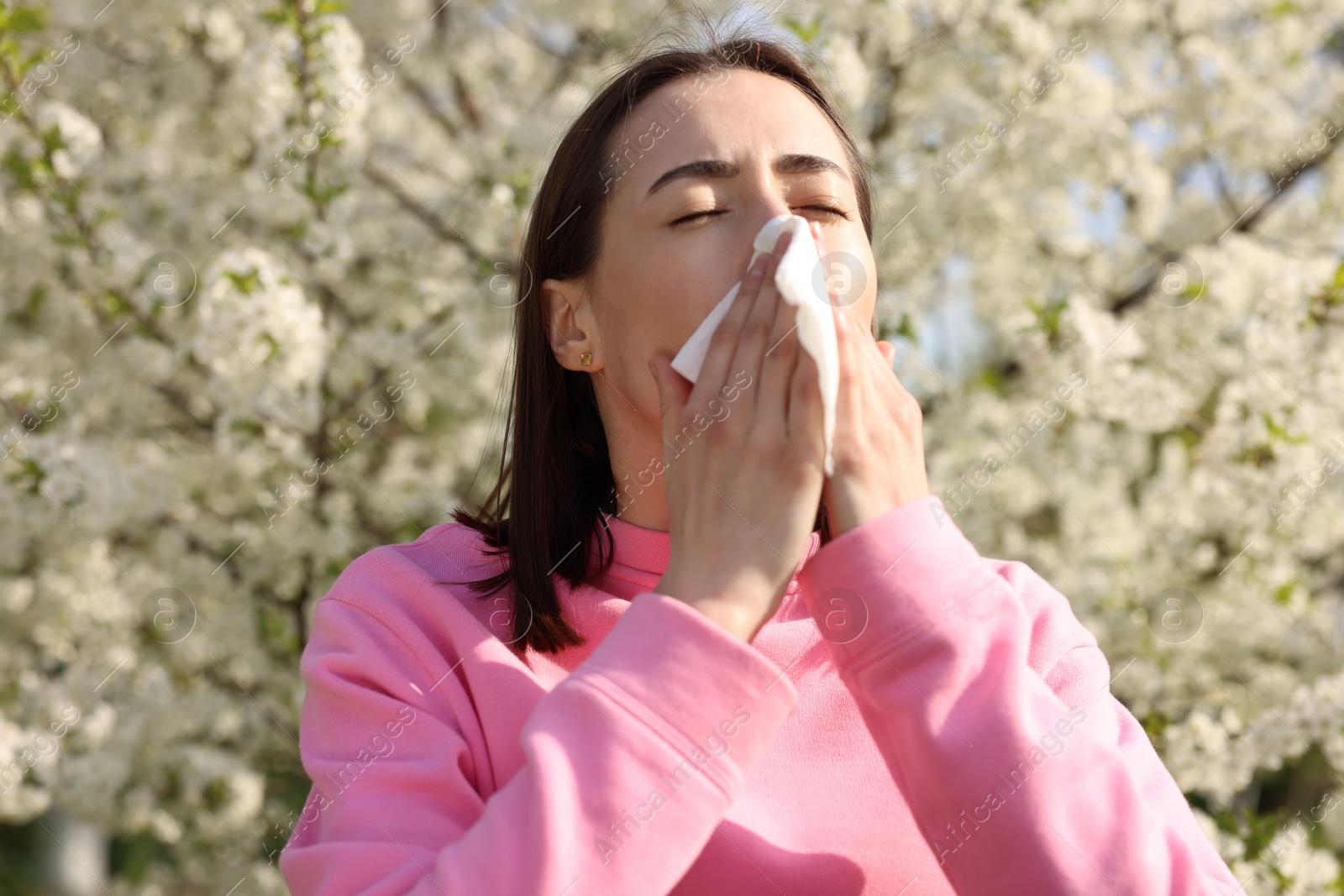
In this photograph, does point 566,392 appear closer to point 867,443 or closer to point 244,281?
point 867,443

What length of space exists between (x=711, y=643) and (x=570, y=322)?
647 mm

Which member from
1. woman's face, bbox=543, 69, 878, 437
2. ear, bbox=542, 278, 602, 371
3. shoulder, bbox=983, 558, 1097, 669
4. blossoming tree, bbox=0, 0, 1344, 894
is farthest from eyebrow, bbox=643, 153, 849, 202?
blossoming tree, bbox=0, 0, 1344, 894

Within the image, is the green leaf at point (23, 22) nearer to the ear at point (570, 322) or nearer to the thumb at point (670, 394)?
the ear at point (570, 322)

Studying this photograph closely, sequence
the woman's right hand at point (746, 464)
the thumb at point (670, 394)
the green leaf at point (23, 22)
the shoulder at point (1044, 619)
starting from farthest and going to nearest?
the green leaf at point (23, 22), the shoulder at point (1044, 619), the thumb at point (670, 394), the woman's right hand at point (746, 464)

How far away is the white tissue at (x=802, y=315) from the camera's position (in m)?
1.20

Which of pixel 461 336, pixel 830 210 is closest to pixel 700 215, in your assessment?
pixel 830 210

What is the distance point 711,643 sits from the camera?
1093 mm

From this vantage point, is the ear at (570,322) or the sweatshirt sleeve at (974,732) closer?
the sweatshirt sleeve at (974,732)

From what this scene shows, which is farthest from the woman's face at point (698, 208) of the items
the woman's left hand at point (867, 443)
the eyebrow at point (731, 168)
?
the woman's left hand at point (867, 443)

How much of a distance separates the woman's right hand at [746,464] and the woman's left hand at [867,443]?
0.11ft

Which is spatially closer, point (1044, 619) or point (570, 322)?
point (1044, 619)

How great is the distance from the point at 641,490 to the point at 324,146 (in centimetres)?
222

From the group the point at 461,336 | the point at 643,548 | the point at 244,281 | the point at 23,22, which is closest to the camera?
the point at 643,548

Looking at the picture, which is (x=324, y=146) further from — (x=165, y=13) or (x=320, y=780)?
(x=320, y=780)
